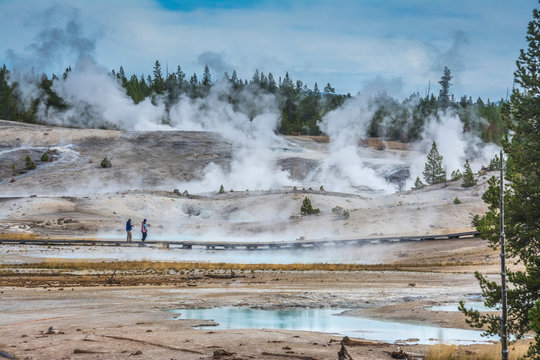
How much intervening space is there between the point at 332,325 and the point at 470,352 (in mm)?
5460

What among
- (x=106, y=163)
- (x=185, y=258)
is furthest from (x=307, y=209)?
(x=106, y=163)

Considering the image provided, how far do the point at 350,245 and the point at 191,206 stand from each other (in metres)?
29.9

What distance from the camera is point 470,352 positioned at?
14438 millimetres

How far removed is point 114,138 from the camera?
365 ft

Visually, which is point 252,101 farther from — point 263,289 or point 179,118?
point 263,289

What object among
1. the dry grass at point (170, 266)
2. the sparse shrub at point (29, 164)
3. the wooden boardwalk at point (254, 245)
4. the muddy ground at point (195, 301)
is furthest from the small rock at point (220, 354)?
the sparse shrub at point (29, 164)

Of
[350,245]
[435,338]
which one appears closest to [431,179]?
[350,245]

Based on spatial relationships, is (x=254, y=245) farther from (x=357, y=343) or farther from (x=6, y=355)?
(x=6, y=355)

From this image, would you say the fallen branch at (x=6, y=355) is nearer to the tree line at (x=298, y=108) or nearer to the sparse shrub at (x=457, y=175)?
the sparse shrub at (x=457, y=175)

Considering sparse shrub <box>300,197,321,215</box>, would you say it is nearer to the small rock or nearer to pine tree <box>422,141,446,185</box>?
pine tree <box>422,141,446,185</box>

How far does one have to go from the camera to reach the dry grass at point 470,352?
13703 mm

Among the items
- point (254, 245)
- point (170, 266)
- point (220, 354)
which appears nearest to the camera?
point (220, 354)

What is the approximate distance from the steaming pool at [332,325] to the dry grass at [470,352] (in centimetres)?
161

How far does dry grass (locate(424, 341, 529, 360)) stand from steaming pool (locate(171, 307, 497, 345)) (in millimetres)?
1612
